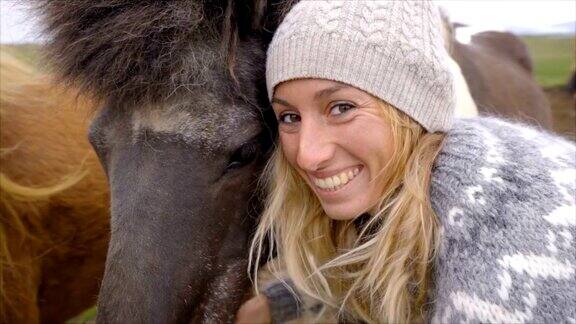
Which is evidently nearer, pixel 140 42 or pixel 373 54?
pixel 373 54

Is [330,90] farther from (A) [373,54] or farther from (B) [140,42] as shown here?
(B) [140,42]

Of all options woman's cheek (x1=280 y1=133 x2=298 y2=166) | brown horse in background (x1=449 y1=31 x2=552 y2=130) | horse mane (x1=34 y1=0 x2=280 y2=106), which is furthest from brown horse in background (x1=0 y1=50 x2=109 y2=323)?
brown horse in background (x1=449 y1=31 x2=552 y2=130)

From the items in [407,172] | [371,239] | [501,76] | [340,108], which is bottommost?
[501,76]

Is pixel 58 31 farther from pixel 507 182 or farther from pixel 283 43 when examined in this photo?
pixel 507 182

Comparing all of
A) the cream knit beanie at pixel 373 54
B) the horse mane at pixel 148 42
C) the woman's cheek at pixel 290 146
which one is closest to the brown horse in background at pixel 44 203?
the horse mane at pixel 148 42

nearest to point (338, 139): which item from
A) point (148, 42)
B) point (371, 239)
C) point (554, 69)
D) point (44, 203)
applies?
point (371, 239)

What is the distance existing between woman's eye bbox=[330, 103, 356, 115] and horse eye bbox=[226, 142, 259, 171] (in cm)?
29

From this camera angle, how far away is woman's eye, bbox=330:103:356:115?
1646mm

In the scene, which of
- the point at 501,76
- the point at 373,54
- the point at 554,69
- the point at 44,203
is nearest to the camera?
the point at 373,54

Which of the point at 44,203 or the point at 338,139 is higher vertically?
the point at 338,139

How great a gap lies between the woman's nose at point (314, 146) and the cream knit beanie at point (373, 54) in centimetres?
14

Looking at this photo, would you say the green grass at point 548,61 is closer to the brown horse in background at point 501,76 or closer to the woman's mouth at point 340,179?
the brown horse in background at point 501,76

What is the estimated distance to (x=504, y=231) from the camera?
143 cm

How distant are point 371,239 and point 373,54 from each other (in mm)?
502
